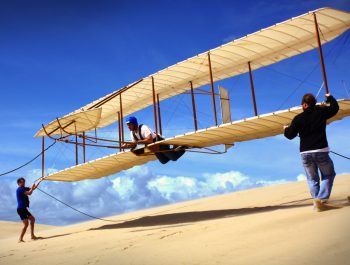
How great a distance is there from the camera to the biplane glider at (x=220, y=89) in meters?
9.40

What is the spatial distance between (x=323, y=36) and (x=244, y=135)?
3.21 meters

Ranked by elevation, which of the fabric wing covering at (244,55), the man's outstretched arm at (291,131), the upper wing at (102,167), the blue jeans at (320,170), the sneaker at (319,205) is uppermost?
the fabric wing covering at (244,55)

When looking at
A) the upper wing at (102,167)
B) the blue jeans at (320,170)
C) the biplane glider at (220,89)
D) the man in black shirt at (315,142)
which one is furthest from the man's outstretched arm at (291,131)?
the upper wing at (102,167)

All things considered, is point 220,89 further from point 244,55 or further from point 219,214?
point 219,214

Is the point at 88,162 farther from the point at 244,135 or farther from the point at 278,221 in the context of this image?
the point at 278,221

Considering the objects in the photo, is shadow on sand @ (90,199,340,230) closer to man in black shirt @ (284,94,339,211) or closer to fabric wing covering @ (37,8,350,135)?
man in black shirt @ (284,94,339,211)

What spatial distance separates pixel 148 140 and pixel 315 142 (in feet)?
15.7

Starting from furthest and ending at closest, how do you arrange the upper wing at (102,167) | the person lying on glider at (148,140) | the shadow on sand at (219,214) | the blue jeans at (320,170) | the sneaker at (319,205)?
the upper wing at (102,167) → the person lying on glider at (148,140) → the shadow on sand at (219,214) → the blue jeans at (320,170) → the sneaker at (319,205)

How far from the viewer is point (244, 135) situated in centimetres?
1050

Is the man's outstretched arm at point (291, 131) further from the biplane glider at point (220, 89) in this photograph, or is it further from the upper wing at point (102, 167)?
the upper wing at point (102, 167)

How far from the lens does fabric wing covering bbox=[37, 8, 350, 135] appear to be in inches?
381

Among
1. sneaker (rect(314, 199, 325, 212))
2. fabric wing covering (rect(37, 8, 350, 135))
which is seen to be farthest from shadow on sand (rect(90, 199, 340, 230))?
fabric wing covering (rect(37, 8, 350, 135))

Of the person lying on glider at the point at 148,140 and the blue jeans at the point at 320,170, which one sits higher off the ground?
the person lying on glider at the point at 148,140

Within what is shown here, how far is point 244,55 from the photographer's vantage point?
11.3 meters
